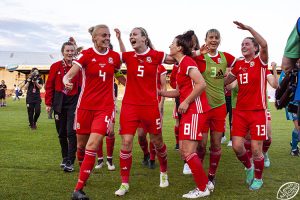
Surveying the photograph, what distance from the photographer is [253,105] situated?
21.4 ft

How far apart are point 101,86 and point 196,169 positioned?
185 cm

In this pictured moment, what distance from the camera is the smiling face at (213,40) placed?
6664mm

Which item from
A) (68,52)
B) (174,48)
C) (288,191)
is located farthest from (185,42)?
(288,191)

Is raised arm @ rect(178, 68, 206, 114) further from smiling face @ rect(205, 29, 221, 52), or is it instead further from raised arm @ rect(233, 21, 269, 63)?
smiling face @ rect(205, 29, 221, 52)

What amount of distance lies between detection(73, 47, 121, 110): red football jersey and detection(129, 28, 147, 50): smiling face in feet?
1.36

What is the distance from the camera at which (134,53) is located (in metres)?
6.50

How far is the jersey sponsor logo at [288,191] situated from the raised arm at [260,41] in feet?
6.68

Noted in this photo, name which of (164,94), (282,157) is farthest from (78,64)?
(282,157)

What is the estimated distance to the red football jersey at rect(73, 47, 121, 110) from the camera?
6129 mm

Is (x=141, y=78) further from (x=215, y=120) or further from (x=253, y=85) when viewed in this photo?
(x=253, y=85)

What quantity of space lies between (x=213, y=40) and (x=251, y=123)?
1.45 metres

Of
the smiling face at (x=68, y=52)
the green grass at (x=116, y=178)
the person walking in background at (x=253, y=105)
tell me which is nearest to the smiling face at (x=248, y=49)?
the person walking in background at (x=253, y=105)

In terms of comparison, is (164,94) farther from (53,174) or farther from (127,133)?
(53,174)

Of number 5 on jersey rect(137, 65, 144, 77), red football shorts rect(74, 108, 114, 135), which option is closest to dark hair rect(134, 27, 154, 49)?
number 5 on jersey rect(137, 65, 144, 77)
